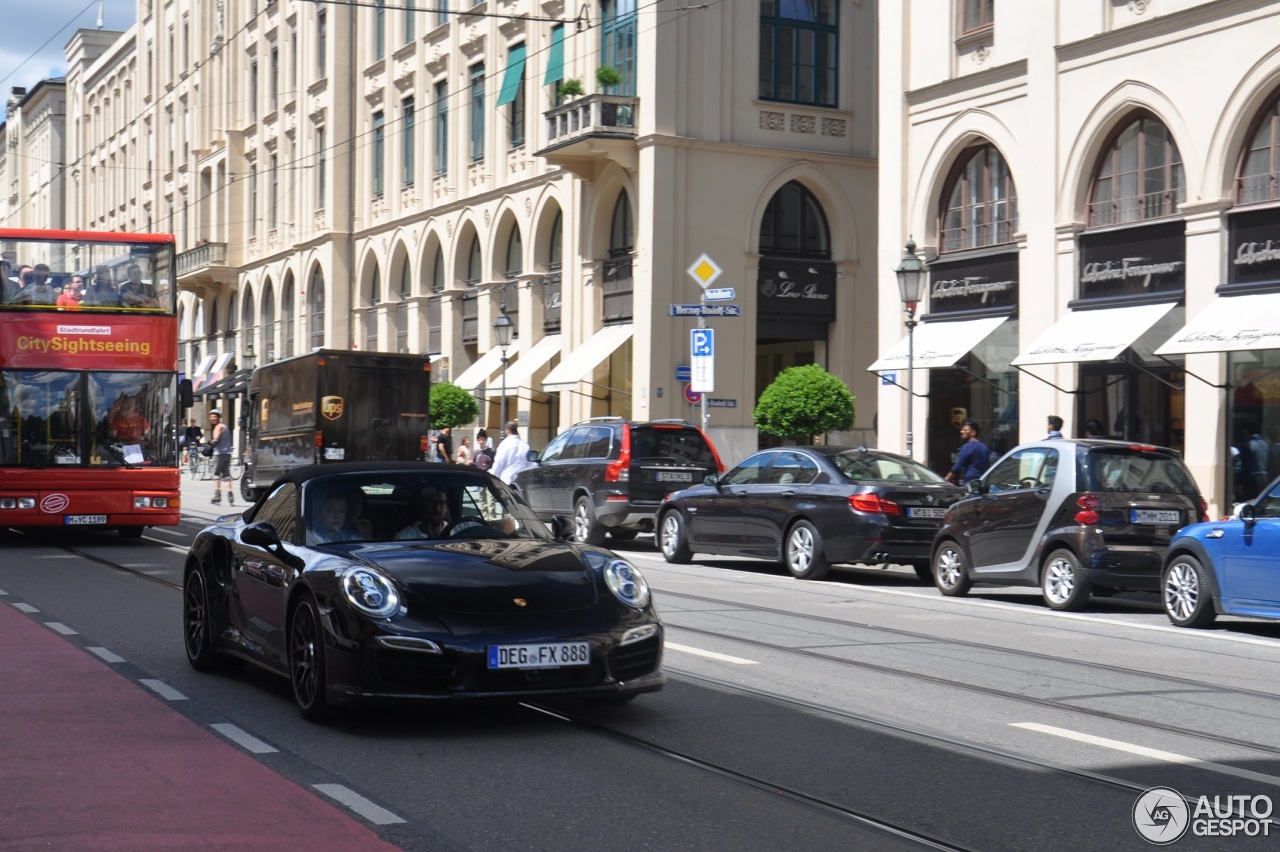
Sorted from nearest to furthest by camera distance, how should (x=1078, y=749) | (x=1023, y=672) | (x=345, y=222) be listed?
(x=1078, y=749), (x=1023, y=672), (x=345, y=222)

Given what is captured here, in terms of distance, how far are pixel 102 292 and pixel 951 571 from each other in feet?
37.0

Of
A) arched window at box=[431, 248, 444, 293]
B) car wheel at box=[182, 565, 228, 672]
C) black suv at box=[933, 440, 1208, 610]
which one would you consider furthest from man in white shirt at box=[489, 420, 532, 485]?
arched window at box=[431, 248, 444, 293]

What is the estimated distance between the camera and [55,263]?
835 inches

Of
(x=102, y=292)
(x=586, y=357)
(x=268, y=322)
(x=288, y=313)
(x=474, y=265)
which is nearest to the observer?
(x=102, y=292)

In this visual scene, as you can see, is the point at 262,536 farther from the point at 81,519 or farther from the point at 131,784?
the point at 81,519

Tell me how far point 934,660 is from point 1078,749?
3.58 meters

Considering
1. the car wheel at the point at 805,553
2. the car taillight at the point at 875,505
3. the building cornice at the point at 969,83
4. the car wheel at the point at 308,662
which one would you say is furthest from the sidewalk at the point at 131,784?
the building cornice at the point at 969,83

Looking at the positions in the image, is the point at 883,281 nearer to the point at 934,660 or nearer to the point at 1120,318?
the point at 1120,318

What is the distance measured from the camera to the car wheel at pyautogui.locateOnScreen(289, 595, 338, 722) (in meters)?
8.33

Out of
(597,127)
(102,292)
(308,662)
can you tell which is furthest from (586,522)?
(308,662)

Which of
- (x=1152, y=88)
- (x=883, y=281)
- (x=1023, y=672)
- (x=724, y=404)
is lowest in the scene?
(x=1023, y=672)

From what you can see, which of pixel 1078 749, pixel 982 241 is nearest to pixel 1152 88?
pixel 982 241

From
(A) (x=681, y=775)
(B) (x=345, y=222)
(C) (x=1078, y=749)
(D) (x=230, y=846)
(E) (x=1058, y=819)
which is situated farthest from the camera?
(B) (x=345, y=222)

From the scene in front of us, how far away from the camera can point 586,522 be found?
24609mm
